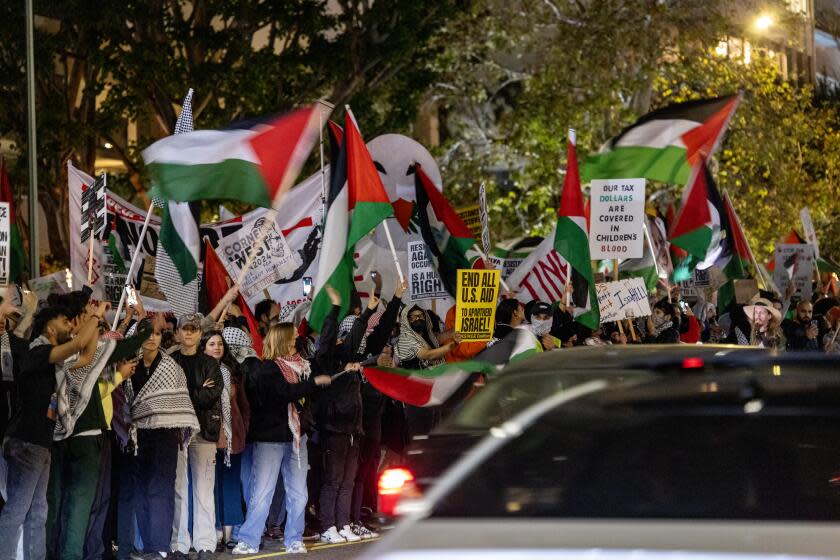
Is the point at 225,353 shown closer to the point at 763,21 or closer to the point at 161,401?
the point at 161,401

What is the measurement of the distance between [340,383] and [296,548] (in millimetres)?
1381

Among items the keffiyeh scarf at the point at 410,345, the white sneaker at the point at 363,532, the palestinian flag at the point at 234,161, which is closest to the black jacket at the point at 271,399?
the white sneaker at the point at 363,532

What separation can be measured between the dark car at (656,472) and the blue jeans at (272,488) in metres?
7.53

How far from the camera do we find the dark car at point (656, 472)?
153 inches

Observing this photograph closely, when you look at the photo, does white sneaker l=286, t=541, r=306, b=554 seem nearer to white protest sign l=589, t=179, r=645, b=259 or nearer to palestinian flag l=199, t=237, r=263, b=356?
palestinian flag l=199, t=237, r=263, b=356

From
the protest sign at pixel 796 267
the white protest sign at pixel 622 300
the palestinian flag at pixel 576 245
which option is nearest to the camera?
the palestinian flag at pixel 576 245

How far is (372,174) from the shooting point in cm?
1376

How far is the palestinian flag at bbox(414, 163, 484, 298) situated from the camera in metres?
15.8

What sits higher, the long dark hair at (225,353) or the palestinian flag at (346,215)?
the palestinian flag at (346,215)

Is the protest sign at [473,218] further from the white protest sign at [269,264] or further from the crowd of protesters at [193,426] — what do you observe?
the white protest sign at [269,264]

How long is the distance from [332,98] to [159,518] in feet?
54.5

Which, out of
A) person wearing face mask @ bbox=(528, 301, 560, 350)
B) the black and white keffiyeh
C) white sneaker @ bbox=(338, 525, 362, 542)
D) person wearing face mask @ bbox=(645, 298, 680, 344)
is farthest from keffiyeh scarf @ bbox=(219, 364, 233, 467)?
person wearing face mask @ bbox=(645, 298, 680, 344)

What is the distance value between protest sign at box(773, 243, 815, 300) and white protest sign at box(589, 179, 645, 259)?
6.46 metres

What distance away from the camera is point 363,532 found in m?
12.8
